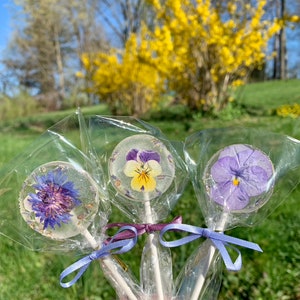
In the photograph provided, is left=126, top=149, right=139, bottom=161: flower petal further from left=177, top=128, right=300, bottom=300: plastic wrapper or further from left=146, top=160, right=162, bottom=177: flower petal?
left=177, top=128, right=300, bottom=300: plastic wrapper

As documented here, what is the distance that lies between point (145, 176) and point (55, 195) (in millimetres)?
232

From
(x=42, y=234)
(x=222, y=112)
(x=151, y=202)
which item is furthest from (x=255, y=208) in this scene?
(x=222, y=112)

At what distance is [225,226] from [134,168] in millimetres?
280

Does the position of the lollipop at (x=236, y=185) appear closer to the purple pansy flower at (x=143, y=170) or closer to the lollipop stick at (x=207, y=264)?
the lollipop stick at (x=207, y=264)

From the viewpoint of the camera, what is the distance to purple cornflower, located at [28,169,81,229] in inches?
38.7

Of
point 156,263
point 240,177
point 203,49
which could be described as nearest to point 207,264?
point 156,263

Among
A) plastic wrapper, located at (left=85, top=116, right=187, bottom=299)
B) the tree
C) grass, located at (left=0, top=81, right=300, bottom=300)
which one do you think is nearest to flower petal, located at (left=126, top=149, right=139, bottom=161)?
plastic wrapper, located at (left=85, top=116, right=187, bottom=299)

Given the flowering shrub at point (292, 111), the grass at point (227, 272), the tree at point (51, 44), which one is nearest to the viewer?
the grass at point (227, 272)

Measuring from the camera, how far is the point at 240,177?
103cm

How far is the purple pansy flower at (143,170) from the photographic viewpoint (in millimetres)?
1058

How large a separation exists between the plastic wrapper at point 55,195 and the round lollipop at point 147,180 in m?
0.06

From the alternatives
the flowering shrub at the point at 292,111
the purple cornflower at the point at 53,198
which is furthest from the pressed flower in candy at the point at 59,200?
the flowering shrub at the point at 292,111

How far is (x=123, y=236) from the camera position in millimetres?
1034

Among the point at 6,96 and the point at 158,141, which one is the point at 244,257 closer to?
the point at 158,141
